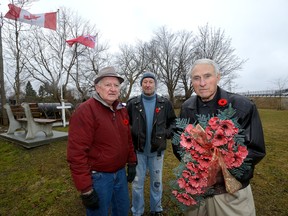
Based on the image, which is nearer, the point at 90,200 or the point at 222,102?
the point at 222,102

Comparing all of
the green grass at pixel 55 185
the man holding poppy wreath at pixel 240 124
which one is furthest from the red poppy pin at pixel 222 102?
the green grass at pixel 55 185

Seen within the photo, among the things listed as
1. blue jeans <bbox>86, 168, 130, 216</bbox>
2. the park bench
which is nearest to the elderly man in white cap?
blue jeans <bbox>86, 168, 130, 216</bbox>

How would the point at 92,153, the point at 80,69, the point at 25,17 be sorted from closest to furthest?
the point at 92,153 < the point at 25,17 < the point at 80,69

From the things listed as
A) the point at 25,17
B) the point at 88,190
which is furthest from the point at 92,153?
the point at 25,17

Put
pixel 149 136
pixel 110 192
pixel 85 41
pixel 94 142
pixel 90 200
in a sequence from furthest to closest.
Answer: pixel 85 41 < pixel 149 136 < pixel 110 192 < pixel 94 142 < pixel 90 200

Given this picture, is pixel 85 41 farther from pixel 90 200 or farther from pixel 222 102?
pixel 222 102

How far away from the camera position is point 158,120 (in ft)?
8.91

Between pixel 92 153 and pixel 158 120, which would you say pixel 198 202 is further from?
pixel 158 120

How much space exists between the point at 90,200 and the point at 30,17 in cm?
1079

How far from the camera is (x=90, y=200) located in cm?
180

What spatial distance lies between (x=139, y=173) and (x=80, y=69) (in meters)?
14.9

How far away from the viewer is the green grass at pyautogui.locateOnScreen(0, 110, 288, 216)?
3.05 metres

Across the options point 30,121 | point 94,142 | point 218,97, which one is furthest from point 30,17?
point 218,97

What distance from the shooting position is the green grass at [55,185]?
Answer: 10.00 feet
